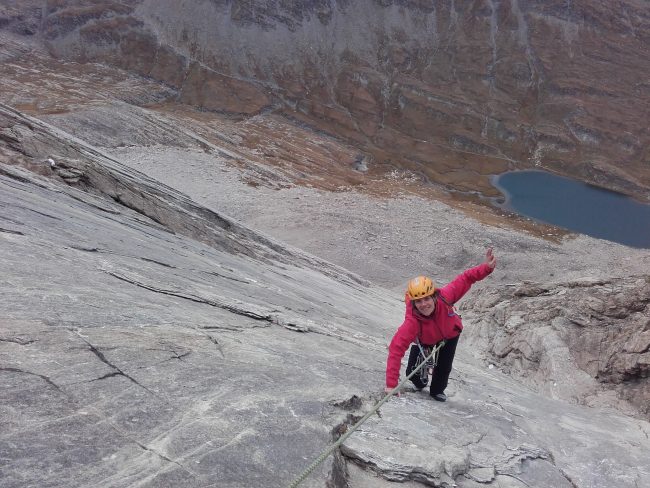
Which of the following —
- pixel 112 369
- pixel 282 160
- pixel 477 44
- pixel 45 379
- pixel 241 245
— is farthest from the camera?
pixel 477 44

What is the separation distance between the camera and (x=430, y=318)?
6688 millimetres

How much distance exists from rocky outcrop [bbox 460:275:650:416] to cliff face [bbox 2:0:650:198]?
236 ft

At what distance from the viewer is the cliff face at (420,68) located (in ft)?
320

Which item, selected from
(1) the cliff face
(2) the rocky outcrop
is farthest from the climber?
(1) the cliff face

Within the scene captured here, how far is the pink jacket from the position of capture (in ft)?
21.5

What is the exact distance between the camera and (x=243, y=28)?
117 metres

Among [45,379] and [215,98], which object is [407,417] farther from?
[215,98]

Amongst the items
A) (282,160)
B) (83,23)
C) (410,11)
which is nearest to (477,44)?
(410,11)

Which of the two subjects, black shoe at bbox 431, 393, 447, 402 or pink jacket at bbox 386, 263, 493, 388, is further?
black shoe at bbox 431, 393, 447, 402

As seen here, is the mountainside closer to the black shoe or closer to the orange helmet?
the black shoe

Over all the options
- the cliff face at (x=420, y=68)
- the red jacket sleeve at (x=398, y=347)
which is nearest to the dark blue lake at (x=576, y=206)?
the cliff face at (x=420, y=68)

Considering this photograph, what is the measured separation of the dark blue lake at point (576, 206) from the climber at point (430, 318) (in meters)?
63.5

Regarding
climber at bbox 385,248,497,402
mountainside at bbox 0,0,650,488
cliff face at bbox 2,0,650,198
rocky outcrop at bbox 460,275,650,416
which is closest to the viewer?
mountainside at bbox 0,0,650,488

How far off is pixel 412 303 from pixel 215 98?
98.7 m
